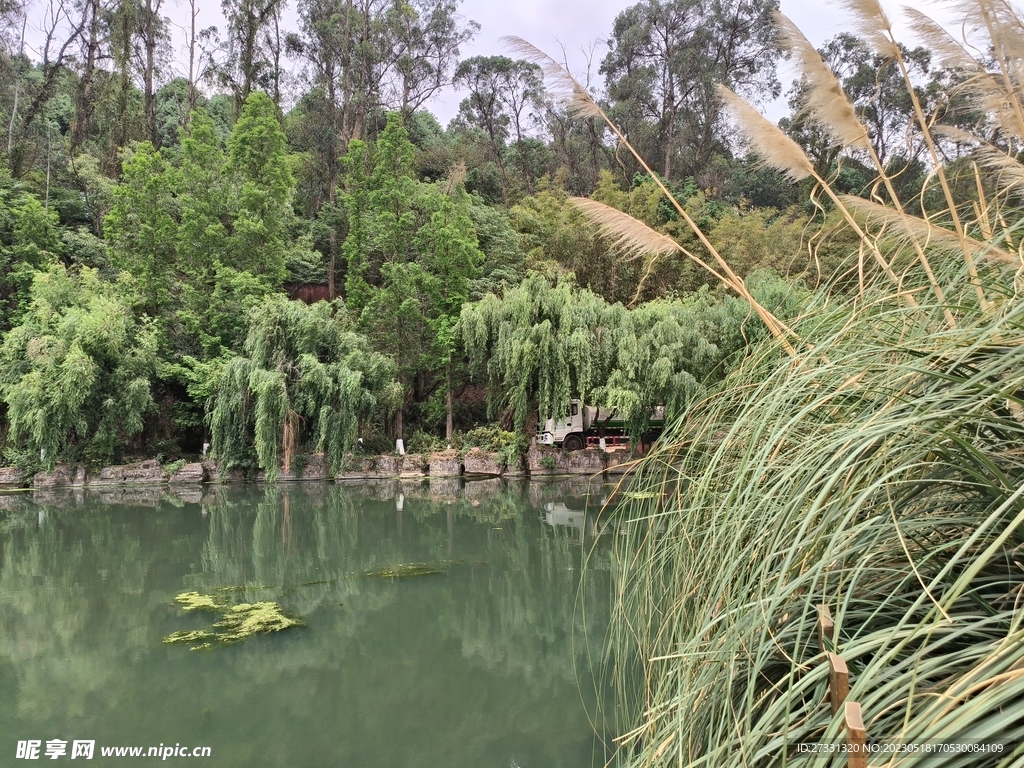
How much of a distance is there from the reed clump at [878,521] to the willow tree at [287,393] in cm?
1042

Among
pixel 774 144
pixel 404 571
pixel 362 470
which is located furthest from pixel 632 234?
pixel 362 470

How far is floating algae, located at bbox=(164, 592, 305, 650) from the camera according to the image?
4578mm

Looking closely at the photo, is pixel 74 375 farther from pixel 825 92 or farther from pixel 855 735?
pixel 855 735

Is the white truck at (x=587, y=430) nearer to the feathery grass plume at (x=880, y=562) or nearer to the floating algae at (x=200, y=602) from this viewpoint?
the floating algae at (x=200, y=602)

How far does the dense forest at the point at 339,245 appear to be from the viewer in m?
11.5

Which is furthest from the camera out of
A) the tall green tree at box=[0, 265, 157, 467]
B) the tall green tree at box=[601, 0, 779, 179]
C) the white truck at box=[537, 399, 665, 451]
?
the tall green tree at box=[601, 0, 779, 179]

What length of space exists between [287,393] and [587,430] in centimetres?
558

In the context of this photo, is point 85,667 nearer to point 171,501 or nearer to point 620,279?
point 171,501

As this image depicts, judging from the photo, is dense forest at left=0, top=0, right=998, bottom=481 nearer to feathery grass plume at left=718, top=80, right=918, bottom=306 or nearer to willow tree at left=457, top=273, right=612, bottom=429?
willow tree at left=457, top=273, right=612, bottom=429

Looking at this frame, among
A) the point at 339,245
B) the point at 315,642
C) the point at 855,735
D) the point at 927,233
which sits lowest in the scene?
the point at 315,642

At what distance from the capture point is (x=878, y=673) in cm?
90

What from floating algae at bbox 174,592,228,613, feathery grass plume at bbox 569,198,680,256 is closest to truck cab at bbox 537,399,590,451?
floating algae at bbox 174,592,228,613

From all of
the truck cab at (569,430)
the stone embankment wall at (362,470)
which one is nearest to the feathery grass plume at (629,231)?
the stone embankment wall at (362,470)

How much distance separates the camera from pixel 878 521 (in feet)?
3.39
